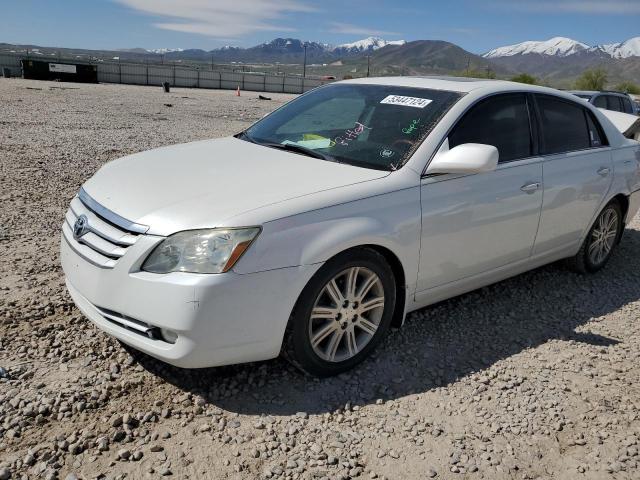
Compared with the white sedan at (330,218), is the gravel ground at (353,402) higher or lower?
lower

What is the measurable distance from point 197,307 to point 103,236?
28.0 inches

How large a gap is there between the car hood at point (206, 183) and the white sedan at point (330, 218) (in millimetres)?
12

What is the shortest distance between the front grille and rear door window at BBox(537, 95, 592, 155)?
3.12m

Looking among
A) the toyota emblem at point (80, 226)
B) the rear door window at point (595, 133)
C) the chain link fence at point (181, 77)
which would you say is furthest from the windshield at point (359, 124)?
the chain link fence at point (181, 77)

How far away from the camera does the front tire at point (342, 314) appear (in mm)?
3010

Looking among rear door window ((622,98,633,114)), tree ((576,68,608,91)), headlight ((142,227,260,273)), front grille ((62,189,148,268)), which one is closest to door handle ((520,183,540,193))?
headlight ((142,227,260,273))

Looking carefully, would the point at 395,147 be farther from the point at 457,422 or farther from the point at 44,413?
the point at 44,413

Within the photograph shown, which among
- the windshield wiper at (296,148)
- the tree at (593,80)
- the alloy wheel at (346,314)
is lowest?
the alloy wheel at (346,314)

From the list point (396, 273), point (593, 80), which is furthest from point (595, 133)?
point (593, 80)

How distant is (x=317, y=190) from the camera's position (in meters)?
3.06

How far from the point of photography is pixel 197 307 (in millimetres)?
2645

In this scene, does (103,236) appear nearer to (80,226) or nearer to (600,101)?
(80,226)

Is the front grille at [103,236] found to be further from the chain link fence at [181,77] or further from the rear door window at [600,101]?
the chain link fence at [181,77]

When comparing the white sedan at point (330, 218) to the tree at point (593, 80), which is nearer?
the white sedan at point (330, 218)
